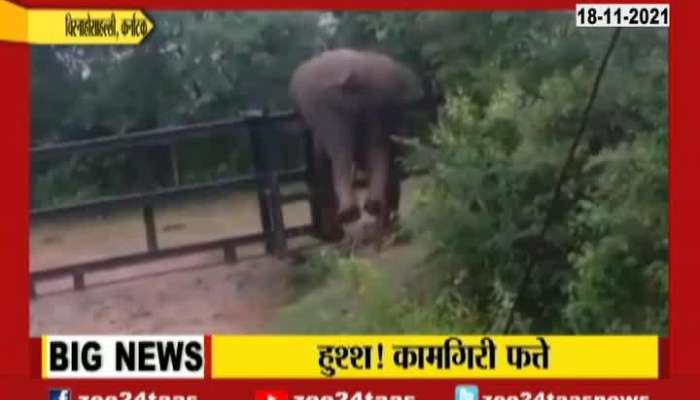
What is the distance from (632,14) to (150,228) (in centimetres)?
152

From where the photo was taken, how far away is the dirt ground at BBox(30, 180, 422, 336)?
412 centimetres

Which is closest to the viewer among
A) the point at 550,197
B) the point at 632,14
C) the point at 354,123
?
the point at 632,14

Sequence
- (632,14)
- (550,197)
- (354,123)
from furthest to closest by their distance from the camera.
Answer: (354,123) → (550,197) → (632,14)

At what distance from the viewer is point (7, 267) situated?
13.3 feet

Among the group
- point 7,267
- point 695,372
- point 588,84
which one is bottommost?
point 695,372

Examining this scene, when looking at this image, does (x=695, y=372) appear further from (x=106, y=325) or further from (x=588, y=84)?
(x=106, y=325)

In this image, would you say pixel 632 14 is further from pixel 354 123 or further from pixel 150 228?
pixel 150 228

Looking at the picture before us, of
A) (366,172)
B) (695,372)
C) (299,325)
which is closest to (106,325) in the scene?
(299,325)

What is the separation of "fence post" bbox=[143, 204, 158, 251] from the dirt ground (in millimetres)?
18

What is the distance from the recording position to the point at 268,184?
4.21 meters

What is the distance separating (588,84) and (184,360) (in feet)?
4.60

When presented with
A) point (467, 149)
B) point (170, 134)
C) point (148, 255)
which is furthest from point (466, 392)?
point (170, 134)

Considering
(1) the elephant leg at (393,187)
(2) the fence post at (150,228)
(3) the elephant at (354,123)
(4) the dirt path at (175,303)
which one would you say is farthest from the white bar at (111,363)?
(1) the elephant leg at (393,187)

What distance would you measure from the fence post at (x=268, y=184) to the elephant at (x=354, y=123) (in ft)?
0.39
